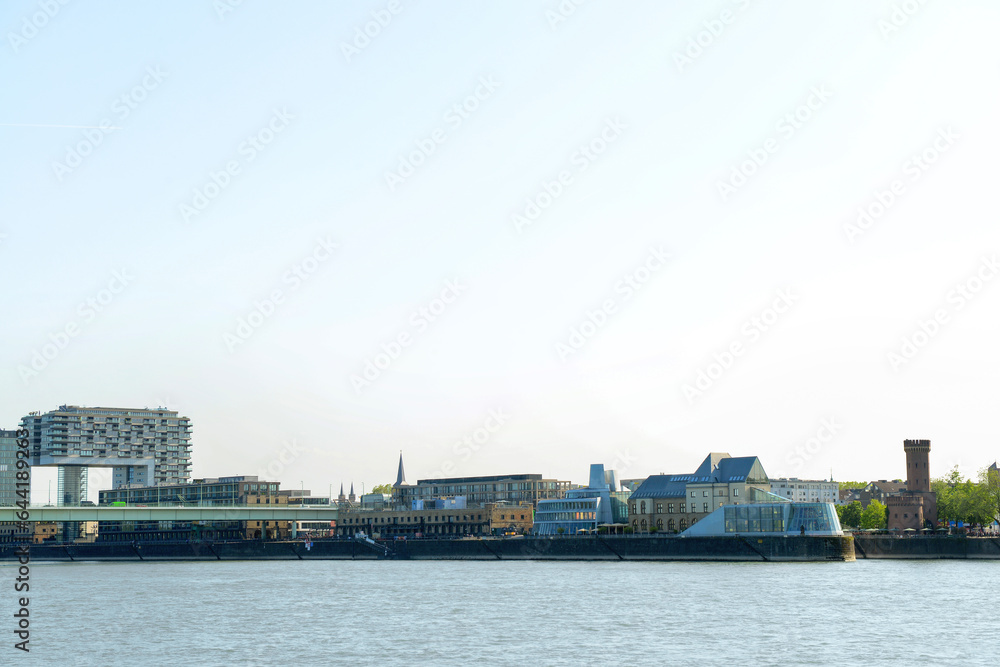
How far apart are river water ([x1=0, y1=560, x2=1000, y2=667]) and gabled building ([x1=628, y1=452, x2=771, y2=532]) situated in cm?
5321

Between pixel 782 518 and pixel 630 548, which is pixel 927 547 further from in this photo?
pixel 630 548

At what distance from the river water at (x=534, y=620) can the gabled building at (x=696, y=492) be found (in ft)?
175

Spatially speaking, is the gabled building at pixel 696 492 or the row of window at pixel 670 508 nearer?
the gabled building at pixel 696 492

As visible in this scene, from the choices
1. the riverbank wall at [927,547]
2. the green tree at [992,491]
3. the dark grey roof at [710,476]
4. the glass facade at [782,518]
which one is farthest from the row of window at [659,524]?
the green tree at [992,491]

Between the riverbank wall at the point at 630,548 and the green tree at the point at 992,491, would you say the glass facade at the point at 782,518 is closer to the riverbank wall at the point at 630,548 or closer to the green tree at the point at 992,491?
the riverbank wall at the point at 630,548

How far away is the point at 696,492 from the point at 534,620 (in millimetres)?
113969

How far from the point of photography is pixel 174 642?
66.4 m

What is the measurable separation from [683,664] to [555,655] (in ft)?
22.3

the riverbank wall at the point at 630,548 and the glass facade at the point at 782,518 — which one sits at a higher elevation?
the glass facade at the point at 782,518

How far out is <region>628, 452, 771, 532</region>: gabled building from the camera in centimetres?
18112

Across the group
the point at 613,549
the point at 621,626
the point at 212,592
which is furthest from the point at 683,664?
the point at 613,549

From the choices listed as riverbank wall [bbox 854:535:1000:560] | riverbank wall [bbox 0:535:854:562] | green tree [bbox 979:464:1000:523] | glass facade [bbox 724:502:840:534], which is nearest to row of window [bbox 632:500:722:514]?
riverbank wall [bbox 0:535:854:562]

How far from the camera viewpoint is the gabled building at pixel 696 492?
181m

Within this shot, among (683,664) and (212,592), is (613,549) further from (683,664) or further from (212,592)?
(683,664)
